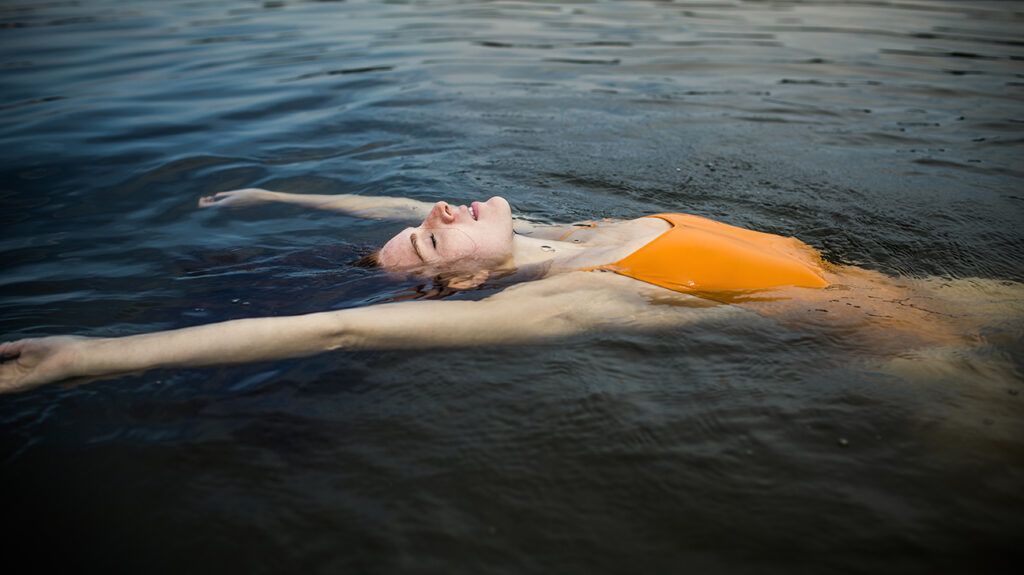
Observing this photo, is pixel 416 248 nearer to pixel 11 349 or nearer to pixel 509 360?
pixel 509 360

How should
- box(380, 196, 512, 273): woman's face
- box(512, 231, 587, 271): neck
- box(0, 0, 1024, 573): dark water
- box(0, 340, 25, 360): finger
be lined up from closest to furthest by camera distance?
box(0, 0, 1024, 573): dark water, box(0, 340, 25, 360): finger, box(380, 196, 512, 273): woman's face, box(512, 231, 587, 271): neck

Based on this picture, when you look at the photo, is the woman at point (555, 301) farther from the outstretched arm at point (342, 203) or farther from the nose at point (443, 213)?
the outstretched arm at point (342, 203)

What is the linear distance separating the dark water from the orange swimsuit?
251mm

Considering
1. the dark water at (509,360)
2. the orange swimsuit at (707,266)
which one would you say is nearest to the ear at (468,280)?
the dark water at (509,360)

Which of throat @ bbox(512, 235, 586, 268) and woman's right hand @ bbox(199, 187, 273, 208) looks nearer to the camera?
throat @ bbox(512, 235, 586, 268)

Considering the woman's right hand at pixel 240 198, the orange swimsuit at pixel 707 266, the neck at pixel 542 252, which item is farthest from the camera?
the woman's right hand at pixel 240 198

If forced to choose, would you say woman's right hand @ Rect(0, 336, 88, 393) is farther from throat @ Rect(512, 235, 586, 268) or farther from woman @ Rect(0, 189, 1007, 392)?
throat @ Rect(512, 235, 586, 268)

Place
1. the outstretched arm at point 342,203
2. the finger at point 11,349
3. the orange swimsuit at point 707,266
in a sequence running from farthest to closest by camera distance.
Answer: the outstretched arm at point 342,203 < the orange swimsuit at point 707,266 < the finger at point 11,349

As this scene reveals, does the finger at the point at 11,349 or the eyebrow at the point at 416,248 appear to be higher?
the eyebrow at the point at 416,248

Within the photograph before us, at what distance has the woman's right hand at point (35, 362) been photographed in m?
2.85

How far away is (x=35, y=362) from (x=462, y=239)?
1.99 metres

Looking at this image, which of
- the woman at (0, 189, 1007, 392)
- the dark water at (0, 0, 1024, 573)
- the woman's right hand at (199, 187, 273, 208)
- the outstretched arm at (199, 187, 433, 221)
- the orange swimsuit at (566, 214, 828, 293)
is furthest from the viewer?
the woman's right hand at (199, 187, 273, 208)

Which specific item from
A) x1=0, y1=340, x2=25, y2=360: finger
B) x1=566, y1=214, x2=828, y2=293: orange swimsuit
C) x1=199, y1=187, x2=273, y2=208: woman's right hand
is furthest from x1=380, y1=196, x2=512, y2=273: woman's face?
x1=199, y1=187, x2=273, y2=208: woman's right hand

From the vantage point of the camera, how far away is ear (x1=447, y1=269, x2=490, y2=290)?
3.85 m
